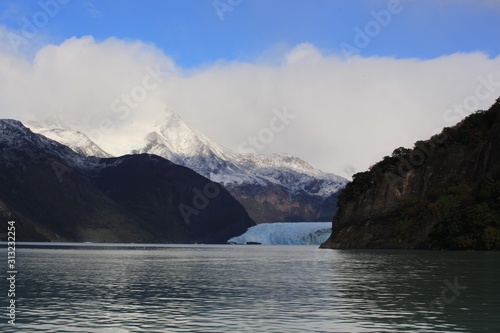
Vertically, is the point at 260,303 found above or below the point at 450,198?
below

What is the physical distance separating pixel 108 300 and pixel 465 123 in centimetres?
16252

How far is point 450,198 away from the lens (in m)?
170

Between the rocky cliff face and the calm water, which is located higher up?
the rocky cliff face

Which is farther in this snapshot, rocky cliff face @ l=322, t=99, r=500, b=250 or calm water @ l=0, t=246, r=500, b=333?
rocky cliff face @ l=322, t=99, r=500, b=250

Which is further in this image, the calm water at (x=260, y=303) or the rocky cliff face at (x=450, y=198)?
the rocky cliff face at (x=450, y=198)

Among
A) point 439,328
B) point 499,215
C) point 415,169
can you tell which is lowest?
point 439,328

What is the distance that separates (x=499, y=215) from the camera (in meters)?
146

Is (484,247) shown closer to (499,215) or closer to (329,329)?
(499,215)

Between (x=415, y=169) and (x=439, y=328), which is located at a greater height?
(x=415, y=169)

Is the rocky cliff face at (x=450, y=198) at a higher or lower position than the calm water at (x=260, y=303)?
higher

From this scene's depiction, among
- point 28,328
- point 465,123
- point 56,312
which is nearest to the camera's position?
point 28,328

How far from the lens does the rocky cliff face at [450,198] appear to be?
149m

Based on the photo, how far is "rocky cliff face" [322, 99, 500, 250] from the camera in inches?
5861

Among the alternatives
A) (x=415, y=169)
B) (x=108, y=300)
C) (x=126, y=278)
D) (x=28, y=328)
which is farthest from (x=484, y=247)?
(x=28, y=328)
